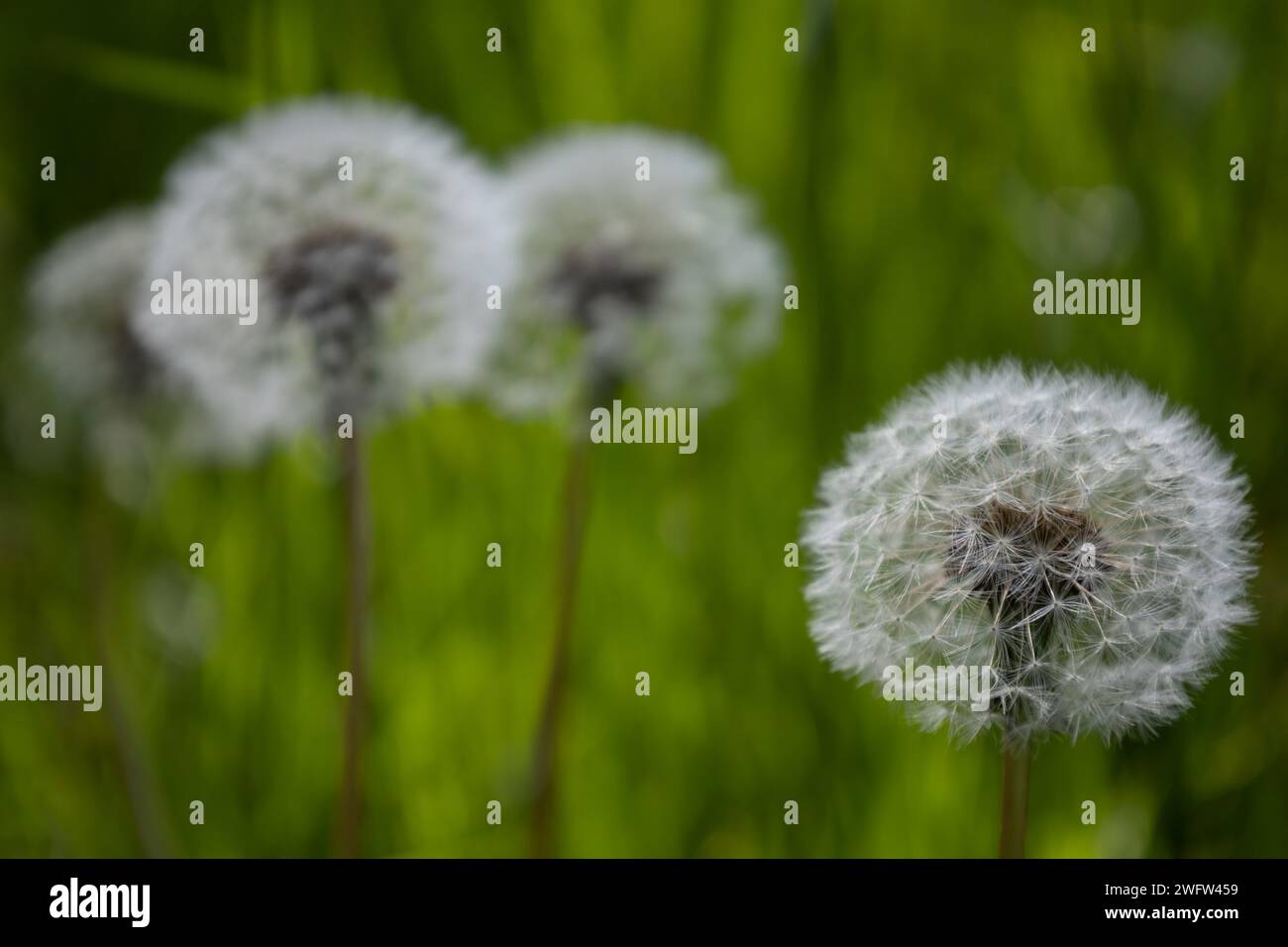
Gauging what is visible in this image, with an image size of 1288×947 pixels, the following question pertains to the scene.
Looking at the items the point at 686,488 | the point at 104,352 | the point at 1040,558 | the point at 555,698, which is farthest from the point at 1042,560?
the point at 104,352

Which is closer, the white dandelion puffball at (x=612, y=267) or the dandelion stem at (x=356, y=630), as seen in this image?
the dandelion stem at (x=356, y=630)

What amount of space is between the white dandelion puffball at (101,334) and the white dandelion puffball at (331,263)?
12cm

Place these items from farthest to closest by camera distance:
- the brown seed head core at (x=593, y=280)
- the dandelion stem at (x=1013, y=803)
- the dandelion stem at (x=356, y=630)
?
1. the brown seed head core at (x=593, y=280)
2. the dandelion stem at (x=356, y=630)
3. the dandelion stem at (x=1013, y=803)

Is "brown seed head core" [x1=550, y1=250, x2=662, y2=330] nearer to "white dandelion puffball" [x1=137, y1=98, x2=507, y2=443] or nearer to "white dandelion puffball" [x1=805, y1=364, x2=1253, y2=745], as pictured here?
"white dandelion puffball" [x1=137, y1=98, x2=507, y2=443]

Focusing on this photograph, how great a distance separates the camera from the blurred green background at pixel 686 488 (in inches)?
43.7

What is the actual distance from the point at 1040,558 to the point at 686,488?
2.31 ft

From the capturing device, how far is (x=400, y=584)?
4.12 ft

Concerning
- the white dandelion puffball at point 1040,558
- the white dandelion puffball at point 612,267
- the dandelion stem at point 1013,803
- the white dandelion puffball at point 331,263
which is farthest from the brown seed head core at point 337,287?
the dandelion stem at point 1013,803

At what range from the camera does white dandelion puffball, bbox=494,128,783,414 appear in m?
1.07

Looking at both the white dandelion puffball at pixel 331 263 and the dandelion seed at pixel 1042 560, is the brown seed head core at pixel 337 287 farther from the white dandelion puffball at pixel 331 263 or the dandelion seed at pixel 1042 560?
the dandelion seed at pixel 1042 560

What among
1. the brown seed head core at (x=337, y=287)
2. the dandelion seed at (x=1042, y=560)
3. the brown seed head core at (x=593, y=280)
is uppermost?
the brown seed head core at (x=593, y=280)

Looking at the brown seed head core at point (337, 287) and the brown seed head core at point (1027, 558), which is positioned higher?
the brown seed head core at point (337, 287)

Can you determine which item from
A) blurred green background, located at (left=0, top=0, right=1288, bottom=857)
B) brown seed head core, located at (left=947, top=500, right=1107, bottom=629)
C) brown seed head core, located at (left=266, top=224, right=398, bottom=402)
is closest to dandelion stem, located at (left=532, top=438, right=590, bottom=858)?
blurred green background, located at (left=0, top=0, right=1288, bottom=857)

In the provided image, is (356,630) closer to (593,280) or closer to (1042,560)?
(593,280)
